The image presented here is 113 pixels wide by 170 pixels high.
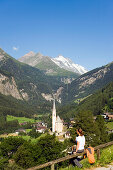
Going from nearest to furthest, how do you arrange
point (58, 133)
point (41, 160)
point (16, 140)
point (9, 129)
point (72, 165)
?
point (72, 165)
point (41, 160)
point (16, 140)
point (58, 133)
point (9, 129)

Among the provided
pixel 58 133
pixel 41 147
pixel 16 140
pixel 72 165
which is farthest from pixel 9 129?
pixel 72 165

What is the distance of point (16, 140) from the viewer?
7150 centimetres

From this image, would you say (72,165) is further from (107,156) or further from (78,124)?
(78,124)

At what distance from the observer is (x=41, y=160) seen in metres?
49.1

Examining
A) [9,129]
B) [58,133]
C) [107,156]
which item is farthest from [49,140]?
[9,129]

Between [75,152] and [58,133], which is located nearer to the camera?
[75,152]

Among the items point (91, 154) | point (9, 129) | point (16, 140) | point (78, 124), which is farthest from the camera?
point (9, 129)

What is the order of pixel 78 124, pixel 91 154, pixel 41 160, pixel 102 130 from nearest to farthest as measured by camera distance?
pixel 91 154 < pixel 78 124 < pixel 41 160 < pixel 102 130

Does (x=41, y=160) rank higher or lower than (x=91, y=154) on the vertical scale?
lower

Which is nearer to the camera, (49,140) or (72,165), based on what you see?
(72,165)

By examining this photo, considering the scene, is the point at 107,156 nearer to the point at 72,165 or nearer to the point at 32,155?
the point at 72,165

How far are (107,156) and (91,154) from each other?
2800 mm

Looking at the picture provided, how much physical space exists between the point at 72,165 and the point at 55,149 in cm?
4061

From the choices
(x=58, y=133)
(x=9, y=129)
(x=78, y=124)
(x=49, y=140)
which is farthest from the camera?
(x=9, y=129)
